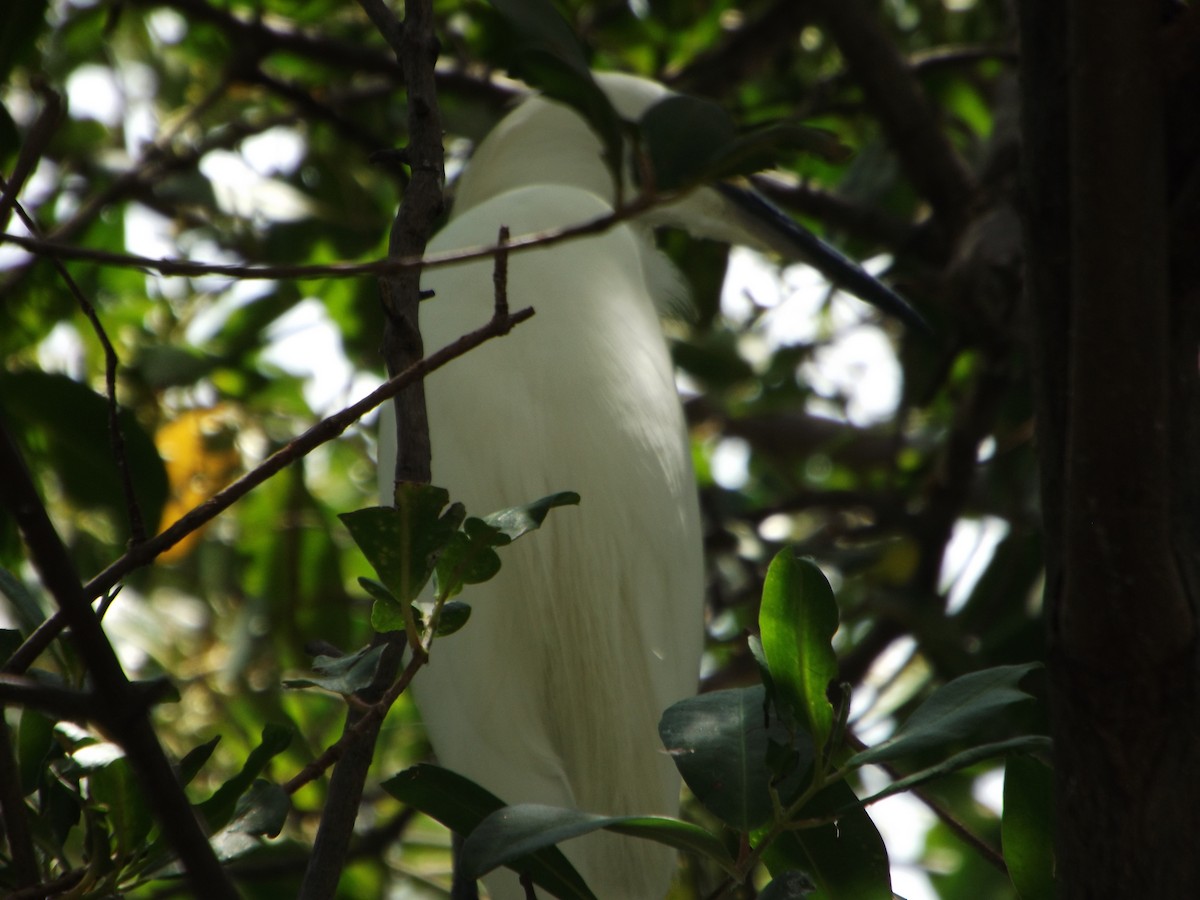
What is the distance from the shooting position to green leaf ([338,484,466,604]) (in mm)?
681

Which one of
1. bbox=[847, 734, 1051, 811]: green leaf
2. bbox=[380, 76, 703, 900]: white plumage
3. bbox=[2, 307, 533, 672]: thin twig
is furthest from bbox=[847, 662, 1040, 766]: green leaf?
bbox=[380, 76, 703, 900]: white plumage

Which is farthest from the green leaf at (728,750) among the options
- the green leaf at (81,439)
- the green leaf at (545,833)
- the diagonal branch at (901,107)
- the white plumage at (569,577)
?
the diagonal branch at (901,107)

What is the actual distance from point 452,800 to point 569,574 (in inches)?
24.8

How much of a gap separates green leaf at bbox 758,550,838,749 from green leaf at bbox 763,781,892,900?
0.09 m

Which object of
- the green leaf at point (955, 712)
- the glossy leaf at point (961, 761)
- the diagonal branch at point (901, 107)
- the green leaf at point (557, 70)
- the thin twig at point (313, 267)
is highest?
the diagonal branch at point (901, 107)

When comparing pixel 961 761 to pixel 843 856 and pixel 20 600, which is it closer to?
pixel 843 856

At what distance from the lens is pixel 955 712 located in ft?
2.39

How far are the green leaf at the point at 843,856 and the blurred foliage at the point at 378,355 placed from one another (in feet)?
3.12

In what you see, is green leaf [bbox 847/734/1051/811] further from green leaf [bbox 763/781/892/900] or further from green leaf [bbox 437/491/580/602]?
green leaf [bbox 437/491/580/602]

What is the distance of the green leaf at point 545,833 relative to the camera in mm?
647

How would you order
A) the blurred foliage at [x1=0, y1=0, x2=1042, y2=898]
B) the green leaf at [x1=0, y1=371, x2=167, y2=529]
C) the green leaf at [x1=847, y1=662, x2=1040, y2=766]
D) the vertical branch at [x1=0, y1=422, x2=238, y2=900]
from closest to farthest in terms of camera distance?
the vertical branch at [x1=0, y1=422, x2=238, y2=900]
the green leaf at [x1=847, y1=662, x2=1040, y2=766]
the green leaf at [x1=0, y1=371, x2=167, y2=529]
the blurred foliage at [x1=0, y1=0, x2=1042, y2=898]

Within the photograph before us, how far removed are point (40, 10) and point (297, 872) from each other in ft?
3.73

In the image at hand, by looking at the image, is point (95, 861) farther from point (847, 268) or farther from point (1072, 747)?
point (847, 268)

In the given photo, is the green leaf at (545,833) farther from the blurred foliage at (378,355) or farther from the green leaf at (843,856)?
the blurred foliage at (378,355)
